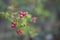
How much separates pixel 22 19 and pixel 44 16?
746 millimetres

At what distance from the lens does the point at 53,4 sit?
226cm

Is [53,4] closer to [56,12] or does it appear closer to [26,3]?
[56,12]

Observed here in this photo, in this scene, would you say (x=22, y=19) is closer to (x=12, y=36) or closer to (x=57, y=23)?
(x=12, y=36)

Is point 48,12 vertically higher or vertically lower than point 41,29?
A: higher

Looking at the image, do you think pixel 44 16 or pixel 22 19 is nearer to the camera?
pixel 22 19

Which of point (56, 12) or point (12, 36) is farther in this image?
point (56, 12)

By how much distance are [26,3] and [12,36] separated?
15.0 inches

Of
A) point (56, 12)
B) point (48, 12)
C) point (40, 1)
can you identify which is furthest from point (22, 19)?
point (56, 12)

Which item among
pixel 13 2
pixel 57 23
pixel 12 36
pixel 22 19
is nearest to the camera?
pixel 22 19

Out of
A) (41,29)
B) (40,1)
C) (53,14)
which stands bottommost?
(41,29)

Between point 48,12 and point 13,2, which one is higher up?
point 13,2

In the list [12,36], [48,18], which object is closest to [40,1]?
[48,18]

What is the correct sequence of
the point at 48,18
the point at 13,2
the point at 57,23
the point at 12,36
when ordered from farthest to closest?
the point at 57,23 → the point at 48,18 → the point at 12,36 → the point at 13,2

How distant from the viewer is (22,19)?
4.63 ft
